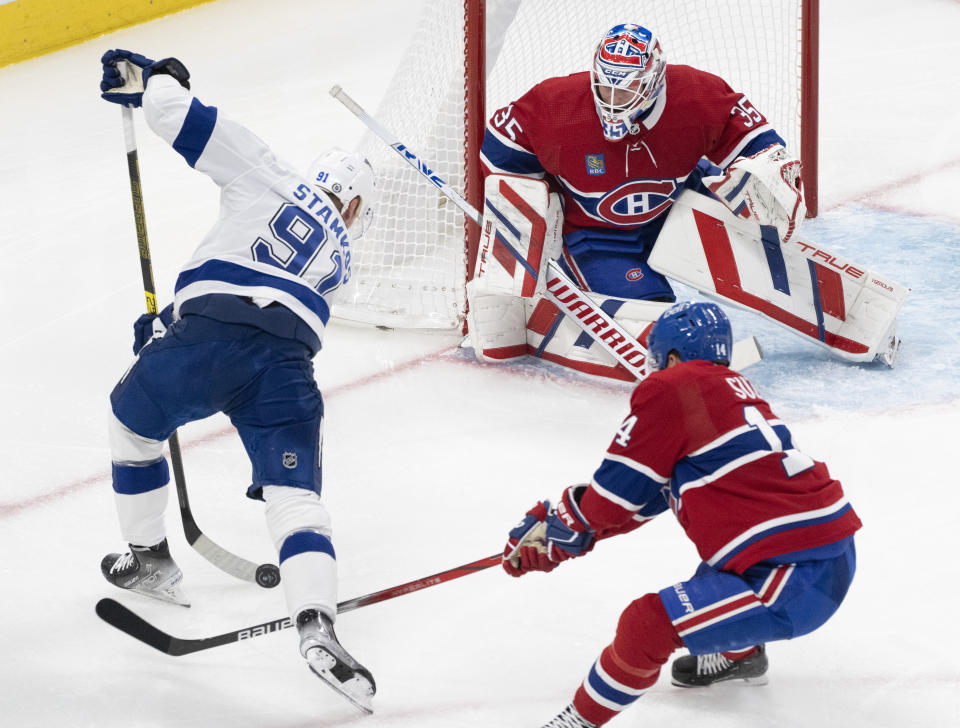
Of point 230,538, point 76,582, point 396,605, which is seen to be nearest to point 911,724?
point 396,605

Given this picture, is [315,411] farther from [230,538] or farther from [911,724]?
[911,724]

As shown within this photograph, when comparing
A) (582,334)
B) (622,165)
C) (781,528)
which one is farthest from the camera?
(582,334)

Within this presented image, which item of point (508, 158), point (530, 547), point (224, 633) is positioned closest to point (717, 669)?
point (530, 547)

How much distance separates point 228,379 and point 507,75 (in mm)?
2474

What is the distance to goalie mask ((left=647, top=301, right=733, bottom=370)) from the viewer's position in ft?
6.60

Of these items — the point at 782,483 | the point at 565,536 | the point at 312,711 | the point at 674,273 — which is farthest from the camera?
the point at 674,273

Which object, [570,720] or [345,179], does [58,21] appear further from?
[570,720]

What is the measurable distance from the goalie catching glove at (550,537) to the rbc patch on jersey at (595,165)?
61.7 inches

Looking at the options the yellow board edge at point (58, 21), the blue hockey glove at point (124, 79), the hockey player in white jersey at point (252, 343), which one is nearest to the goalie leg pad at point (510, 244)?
the hockey player in white jersey at point (252, 343)

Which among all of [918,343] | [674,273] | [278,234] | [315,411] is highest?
[278,234]

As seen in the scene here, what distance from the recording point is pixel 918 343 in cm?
364

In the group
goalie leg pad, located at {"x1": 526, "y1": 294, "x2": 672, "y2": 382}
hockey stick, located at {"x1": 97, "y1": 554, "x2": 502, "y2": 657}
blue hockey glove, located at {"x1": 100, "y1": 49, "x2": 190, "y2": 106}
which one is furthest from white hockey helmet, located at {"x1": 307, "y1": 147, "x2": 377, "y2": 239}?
goalie leg pad, located at {"x1": 526, "y1": 294, "x2": 672, "y2": 382}

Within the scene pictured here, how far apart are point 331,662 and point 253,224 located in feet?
2.69

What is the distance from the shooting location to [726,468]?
1920mm
